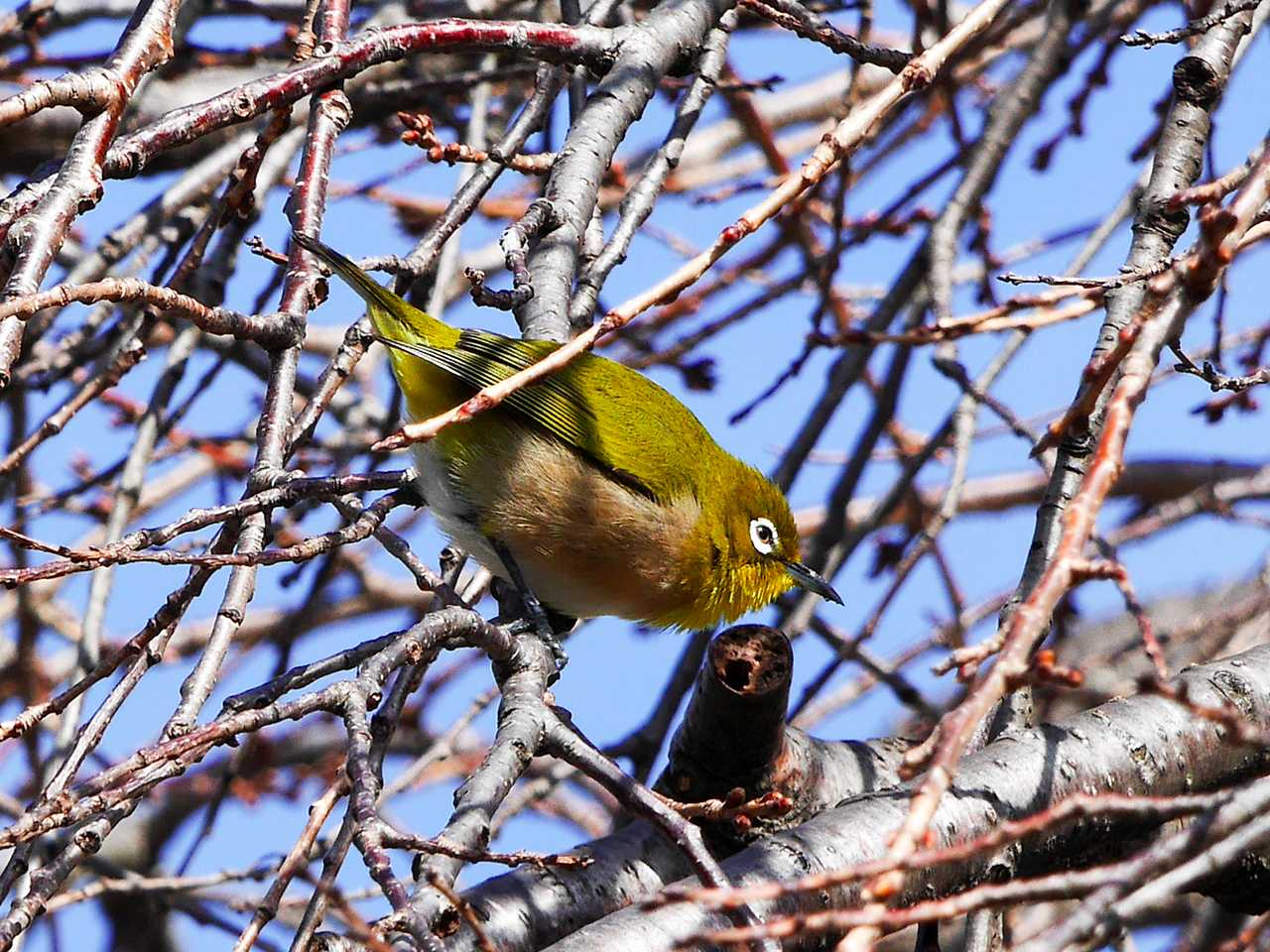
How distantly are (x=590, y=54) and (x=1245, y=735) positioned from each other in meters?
3.09

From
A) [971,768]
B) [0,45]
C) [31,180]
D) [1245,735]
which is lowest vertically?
[1245,735]

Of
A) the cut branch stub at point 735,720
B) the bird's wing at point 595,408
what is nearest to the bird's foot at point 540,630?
the cut branch stub at point 735,720

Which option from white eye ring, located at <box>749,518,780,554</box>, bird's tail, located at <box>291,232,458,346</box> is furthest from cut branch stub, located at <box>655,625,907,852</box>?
bird's tail, located at <box>291,232,458,346</box>

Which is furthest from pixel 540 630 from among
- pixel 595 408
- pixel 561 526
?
pixel 595 408

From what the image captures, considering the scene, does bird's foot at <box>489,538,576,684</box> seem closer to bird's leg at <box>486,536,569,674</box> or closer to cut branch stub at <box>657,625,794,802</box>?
bird's leg at <box>486,536,569,674</box>

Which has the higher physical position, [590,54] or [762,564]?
[590,54]

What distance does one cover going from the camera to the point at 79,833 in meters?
2.43

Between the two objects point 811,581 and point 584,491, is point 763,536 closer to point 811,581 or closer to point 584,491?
point 811,581

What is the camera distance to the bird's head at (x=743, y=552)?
5.06 m

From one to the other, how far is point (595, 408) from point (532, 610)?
0.96 meters

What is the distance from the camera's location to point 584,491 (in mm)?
4789

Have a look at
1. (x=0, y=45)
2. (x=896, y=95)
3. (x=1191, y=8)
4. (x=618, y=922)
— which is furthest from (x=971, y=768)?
(x=0, y=45)

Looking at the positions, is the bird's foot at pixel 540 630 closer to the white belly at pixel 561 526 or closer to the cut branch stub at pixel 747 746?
the white belly at pixel 561 526

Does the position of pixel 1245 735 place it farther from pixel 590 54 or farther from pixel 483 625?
pixel 590 54
